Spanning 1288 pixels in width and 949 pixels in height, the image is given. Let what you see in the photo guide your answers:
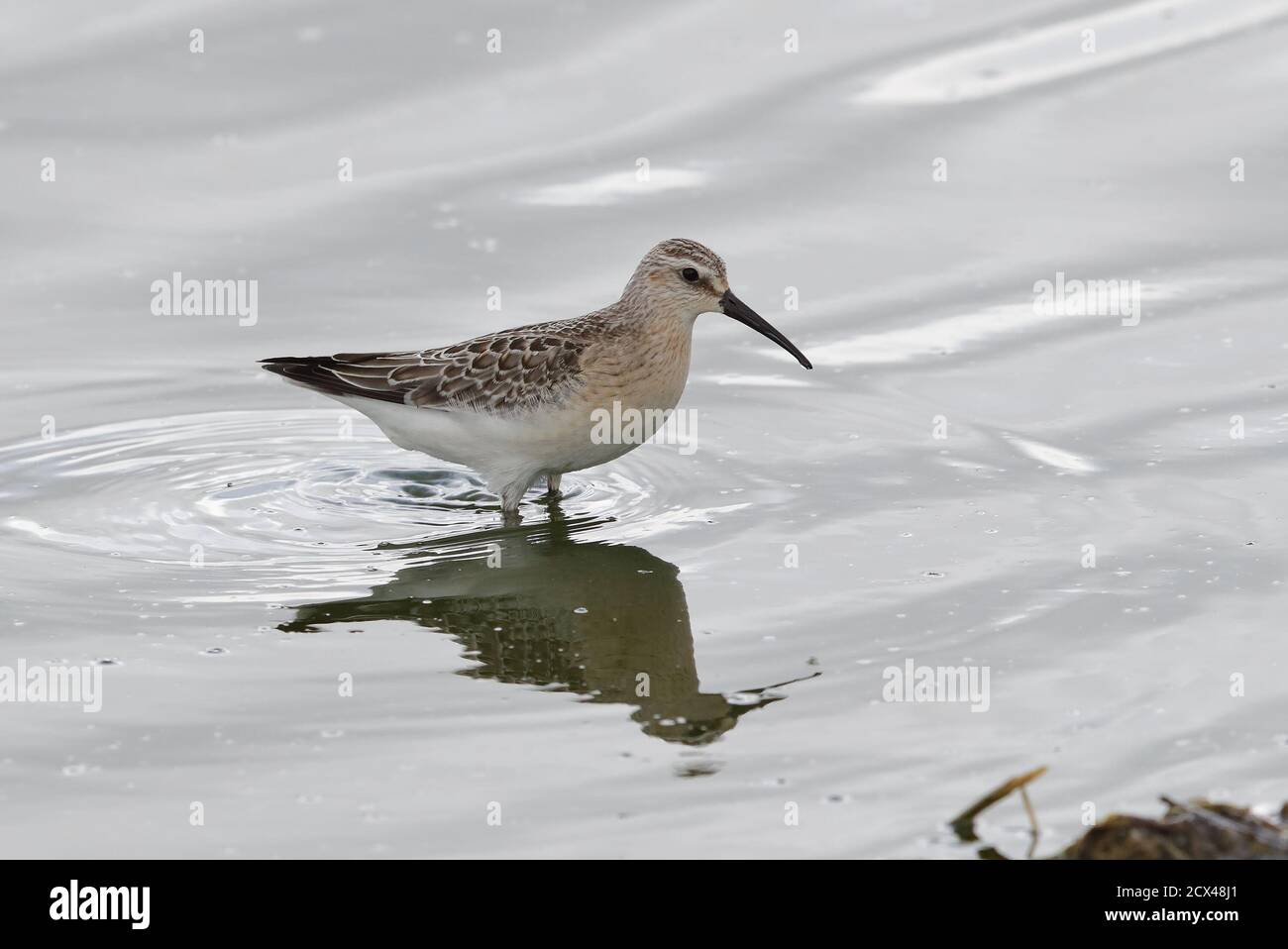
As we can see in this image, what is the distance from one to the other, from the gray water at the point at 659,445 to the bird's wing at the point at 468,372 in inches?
30.7

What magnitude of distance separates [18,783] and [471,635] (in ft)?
8.54

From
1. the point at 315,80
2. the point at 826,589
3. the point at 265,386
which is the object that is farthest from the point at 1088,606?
the point at 315,80

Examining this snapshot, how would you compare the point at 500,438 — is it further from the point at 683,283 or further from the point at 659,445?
the point at 659,445

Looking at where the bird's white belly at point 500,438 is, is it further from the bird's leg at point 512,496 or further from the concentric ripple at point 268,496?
the concentric ripple at point 268,496

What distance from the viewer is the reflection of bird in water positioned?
9102 mm

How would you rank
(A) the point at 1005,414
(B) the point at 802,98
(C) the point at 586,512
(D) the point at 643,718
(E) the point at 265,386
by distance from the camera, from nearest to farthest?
(D) the point at 643,718, (C) the point at 586,512, (A) the point at 1005,414, (E) the point at 265,386, (B) the point at 802,98

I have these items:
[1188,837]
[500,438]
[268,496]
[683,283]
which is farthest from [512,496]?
[1188,837]

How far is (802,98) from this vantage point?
61.6 feet

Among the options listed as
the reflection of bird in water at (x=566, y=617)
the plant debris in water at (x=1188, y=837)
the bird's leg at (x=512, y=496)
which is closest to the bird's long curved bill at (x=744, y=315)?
the bird's leg at (x=512, y=496)

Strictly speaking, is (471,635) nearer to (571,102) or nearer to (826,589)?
(826,589)

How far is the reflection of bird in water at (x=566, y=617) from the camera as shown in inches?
358

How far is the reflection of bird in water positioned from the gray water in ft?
0.13

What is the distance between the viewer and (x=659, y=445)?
13.3 m

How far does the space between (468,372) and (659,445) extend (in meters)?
1.73
